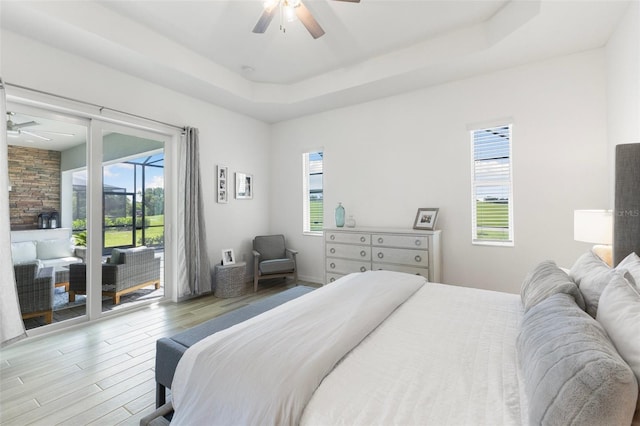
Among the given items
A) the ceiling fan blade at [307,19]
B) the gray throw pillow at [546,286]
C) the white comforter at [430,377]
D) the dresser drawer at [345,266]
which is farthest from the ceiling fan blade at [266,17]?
the dresser drawer at [345,266]

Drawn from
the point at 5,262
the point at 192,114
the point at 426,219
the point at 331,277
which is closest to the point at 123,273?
the point at 5,262

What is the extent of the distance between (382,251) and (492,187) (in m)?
1.50

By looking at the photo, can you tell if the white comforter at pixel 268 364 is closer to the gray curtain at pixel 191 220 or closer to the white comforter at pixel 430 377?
the white comforter at pixel 430 377

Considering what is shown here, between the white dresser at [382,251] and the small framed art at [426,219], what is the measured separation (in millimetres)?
131

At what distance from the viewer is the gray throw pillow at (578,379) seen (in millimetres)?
690

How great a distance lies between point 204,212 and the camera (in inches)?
162

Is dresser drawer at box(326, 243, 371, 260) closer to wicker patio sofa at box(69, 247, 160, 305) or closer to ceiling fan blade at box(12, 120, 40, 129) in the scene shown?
wicker patio sofa at box(69, 247, 160, 305)

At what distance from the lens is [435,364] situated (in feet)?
3.71

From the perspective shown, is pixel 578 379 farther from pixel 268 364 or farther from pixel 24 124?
pixel 24 124

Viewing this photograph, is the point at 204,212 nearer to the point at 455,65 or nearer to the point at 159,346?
the point at 159,346

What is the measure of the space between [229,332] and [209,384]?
27cm

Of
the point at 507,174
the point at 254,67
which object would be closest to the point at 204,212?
the point at 254,67

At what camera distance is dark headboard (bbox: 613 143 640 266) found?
1692 mm

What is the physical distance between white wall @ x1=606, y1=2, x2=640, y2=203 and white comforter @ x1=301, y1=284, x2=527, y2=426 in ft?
6.50
